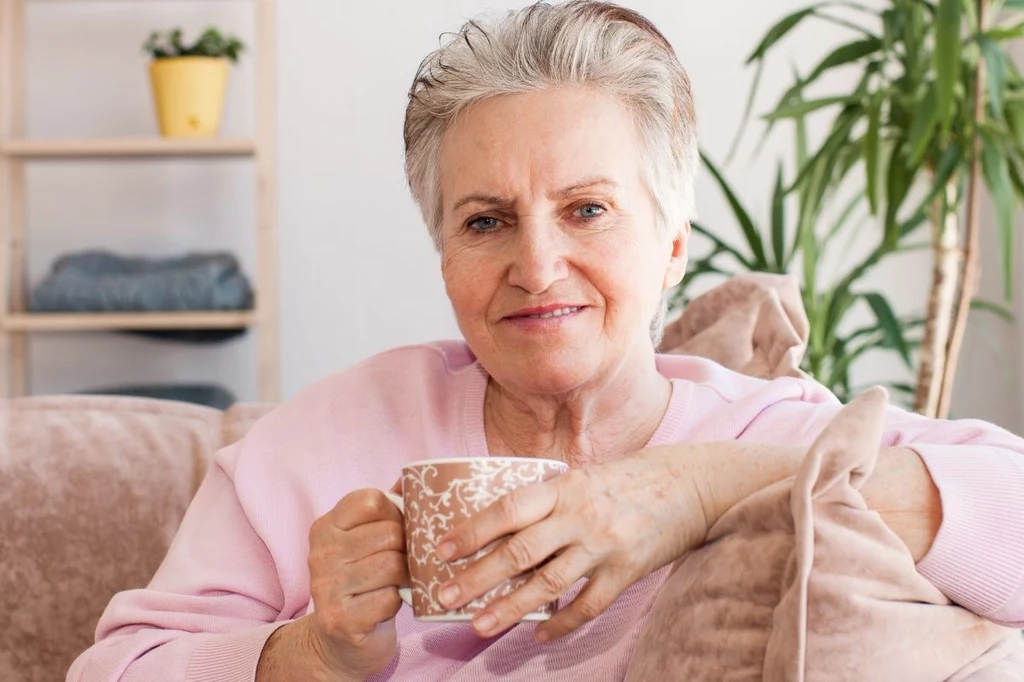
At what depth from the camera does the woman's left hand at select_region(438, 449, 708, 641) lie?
0.77 meters

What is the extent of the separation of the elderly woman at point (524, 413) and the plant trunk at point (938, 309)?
123 cm

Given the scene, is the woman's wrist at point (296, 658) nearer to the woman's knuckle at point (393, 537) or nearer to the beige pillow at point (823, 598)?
the woman's knuckle at point (393, 537)

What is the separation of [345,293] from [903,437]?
8.28ft

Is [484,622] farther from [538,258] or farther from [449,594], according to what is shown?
[538,258]

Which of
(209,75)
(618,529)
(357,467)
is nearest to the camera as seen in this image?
(618,529)

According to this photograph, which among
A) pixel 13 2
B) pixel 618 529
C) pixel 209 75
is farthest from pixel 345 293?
pixel 618 529

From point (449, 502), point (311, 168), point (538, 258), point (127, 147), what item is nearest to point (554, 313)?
point (538, 258)

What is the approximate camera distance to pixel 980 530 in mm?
888

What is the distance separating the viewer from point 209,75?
3.12 metres

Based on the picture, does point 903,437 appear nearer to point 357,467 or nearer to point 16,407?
point 357,467

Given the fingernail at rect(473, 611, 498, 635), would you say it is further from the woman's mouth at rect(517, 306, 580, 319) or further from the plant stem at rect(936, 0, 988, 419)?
the plant stem at rect(936, 0, 988, 419)

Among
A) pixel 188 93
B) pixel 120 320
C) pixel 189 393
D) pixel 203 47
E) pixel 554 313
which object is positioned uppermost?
pixel 203 47

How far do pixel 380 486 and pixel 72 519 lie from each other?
1.55ft

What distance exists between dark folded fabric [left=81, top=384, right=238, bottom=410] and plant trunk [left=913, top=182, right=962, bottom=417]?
174 centimetres
